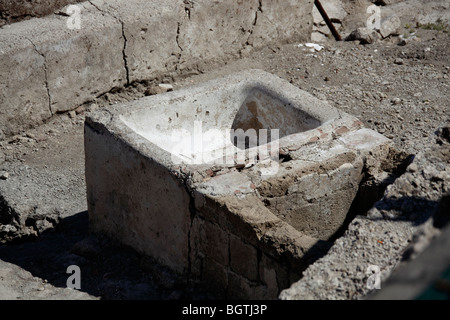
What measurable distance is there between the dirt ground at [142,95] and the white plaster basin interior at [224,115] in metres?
0.74

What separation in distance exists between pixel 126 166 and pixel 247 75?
109 cm

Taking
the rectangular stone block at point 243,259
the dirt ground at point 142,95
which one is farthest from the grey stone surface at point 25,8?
the rectangular stone block at point 243,259

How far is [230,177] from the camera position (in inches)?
150

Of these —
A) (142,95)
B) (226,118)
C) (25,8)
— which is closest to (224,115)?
(226,118)

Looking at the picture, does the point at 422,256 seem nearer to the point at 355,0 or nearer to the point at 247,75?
the point at 247,75

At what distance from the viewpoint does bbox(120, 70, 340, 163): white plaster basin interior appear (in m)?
4.38

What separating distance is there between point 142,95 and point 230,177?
2697 millimetres

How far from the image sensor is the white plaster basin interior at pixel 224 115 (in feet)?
14.4

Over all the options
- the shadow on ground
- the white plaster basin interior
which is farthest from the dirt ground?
the white plaster basin interior

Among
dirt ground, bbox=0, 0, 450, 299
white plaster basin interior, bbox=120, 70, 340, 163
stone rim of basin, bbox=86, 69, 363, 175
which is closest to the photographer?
stone rim of basin, bbox=86, 69, 363, 175

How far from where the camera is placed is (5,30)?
18.3ft

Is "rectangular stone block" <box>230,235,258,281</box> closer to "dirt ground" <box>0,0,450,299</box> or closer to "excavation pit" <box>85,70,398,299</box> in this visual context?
"excavation pit" <box>85,70,398,299</box>

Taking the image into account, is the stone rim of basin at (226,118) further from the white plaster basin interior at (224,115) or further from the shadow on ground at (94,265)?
the shadow on ground at (94,265)

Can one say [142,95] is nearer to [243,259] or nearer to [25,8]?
[25,8]
